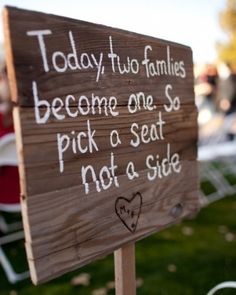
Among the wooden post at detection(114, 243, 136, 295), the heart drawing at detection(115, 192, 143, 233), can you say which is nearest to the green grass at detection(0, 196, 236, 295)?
the wooden post at detection(114, 243, 136, 295)

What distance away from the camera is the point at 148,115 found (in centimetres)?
139

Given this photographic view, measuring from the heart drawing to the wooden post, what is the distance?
77 millimetres

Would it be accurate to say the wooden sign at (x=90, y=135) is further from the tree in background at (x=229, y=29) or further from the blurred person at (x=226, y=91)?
the tree in background at (x=229, y=29)

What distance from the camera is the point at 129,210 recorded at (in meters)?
1.32

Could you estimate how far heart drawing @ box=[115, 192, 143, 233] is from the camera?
128 centimetres

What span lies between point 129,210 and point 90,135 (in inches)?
11.1

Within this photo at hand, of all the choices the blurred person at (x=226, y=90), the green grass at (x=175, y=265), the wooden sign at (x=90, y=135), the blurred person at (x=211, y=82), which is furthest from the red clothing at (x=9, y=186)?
the blurred person at (x=211, y=82)

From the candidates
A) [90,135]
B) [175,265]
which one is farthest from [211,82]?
[90,135]

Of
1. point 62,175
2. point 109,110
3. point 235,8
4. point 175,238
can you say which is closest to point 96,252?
point 62,175

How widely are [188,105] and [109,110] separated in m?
0.48

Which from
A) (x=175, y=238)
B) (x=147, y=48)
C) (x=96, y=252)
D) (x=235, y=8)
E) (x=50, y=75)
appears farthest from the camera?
(x=235, y=8)

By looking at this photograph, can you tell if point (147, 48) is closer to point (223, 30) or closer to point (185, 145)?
point (185, 145)

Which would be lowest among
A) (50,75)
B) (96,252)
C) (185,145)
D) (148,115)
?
(96,252)

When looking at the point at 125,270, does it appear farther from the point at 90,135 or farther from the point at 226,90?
the point at 226,90
